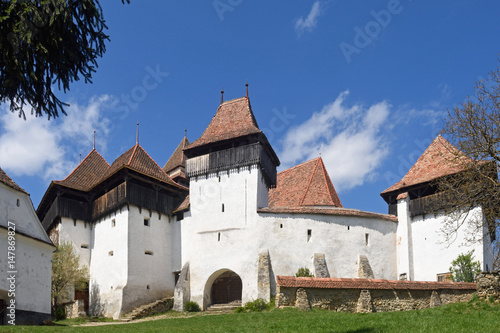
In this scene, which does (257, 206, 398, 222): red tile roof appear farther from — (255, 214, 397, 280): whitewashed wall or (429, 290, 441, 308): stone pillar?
(429, 290, 441, 308): stone pillar

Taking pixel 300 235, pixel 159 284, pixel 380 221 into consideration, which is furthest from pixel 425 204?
pixel 159 284

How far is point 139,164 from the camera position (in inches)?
1250

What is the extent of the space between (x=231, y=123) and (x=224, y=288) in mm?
9264

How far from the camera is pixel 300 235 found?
1137 inches

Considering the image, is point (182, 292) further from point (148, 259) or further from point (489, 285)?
point (489, 285)

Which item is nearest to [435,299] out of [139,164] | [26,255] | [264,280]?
[264,280]

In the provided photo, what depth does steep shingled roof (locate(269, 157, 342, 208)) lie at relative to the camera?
32281mm

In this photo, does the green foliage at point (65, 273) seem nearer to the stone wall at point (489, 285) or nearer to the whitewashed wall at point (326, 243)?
the whitewashed wall at point (326, 243)

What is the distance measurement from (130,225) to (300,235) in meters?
9.17

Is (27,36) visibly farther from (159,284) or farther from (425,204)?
(425,204)

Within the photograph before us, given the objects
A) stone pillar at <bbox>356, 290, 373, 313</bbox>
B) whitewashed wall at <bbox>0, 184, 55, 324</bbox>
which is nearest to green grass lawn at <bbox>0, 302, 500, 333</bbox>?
stone pillar at <bbox>356, 290, 373, 313</bbox>

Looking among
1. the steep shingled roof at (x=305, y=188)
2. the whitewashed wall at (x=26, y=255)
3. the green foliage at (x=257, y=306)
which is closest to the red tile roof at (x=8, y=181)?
the whitewashed wall at (x=26, y=255)

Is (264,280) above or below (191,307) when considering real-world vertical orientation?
above

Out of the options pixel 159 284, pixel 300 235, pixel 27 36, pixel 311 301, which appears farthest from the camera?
pixel 159 284
